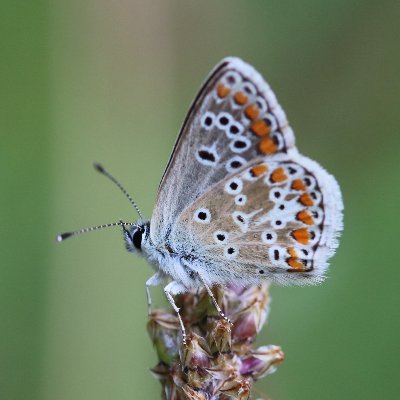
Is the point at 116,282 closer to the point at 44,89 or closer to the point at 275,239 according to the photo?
the point at 44,89

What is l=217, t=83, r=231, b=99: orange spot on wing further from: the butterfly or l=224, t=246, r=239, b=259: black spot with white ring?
l=224, t=246, r=239, b=259: black spot with white ring

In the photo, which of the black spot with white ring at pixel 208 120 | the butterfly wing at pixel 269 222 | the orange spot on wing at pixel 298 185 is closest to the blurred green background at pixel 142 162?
the butterfly wing at pixel 269 222

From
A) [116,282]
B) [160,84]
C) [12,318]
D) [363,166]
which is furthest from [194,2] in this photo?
[12,318]

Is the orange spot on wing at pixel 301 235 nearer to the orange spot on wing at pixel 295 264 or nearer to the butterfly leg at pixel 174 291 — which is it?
the orange spot on wing at pixel 295 264

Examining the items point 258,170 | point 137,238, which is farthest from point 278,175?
point 137,238

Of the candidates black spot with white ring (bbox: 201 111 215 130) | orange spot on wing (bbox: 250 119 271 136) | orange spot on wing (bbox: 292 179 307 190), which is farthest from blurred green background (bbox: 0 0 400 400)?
black spot with white ring (bbox: 201 111 215 130)
